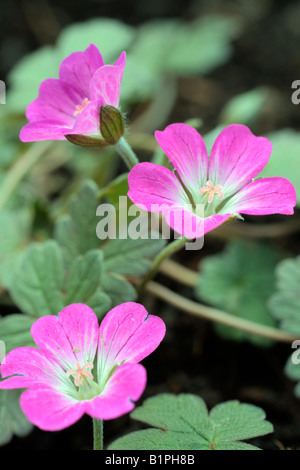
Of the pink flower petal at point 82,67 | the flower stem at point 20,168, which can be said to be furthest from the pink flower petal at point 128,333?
the flower stem at point 20,168

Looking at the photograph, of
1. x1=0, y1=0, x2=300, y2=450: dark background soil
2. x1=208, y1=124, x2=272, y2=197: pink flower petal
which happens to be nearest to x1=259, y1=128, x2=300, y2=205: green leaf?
x1=0, y1=0, x2=300, y2=450: dark background soil

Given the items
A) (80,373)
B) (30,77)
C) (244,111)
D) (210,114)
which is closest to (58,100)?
(80,373)

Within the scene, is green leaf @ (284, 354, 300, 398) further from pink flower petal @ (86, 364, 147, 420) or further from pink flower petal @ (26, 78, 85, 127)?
pink flower petal @ (26, 78, 85, 127)

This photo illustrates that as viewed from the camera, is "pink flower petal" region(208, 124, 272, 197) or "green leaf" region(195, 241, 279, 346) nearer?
"pink flower petal" region(208, 124, 272, 197)

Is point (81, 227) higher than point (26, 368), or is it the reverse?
point (81, 227)

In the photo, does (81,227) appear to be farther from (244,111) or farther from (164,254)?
(244,111)
